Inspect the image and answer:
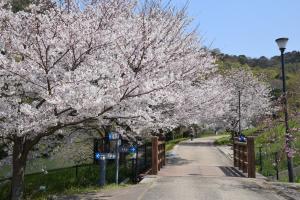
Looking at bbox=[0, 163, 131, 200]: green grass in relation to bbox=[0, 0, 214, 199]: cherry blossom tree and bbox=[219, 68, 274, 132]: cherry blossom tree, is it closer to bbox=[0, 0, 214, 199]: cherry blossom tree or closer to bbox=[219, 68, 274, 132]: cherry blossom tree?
bbox=[0, 0, 214, 199]: cherry blossom tree

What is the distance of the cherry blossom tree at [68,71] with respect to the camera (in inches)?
321

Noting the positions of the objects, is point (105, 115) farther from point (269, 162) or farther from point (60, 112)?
point (269, 162)

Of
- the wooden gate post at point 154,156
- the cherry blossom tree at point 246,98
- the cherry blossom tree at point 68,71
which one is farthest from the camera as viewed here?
the cherry blossom tree at point 246,98

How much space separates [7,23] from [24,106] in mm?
2464

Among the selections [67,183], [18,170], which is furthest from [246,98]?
[18,170]

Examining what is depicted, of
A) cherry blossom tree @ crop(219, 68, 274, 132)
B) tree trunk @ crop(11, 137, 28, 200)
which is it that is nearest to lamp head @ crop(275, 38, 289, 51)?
tree trunk @ crop(11, 137, 28, 200)

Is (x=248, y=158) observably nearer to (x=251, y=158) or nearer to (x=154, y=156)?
(x=251, y=158)

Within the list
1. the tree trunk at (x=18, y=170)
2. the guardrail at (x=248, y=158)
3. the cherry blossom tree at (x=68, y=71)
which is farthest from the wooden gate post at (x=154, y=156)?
the tree trunk at (x=18, y=170)

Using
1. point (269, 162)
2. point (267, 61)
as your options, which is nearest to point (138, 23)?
point (269, 162)

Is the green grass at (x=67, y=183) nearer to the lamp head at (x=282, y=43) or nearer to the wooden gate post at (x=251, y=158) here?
the wooden gate post at (x=251, y=158)

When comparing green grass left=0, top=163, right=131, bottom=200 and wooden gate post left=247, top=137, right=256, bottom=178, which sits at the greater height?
wooden gate post left=247, top=137, right=256, bottom=178

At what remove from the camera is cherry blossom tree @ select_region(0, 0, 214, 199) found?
816 cm

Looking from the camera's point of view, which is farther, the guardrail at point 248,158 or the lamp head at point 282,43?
the guardrail at point 248,158

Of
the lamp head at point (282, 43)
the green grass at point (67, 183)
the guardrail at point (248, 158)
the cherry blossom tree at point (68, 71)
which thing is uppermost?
the lamp head at point (282, 43)
